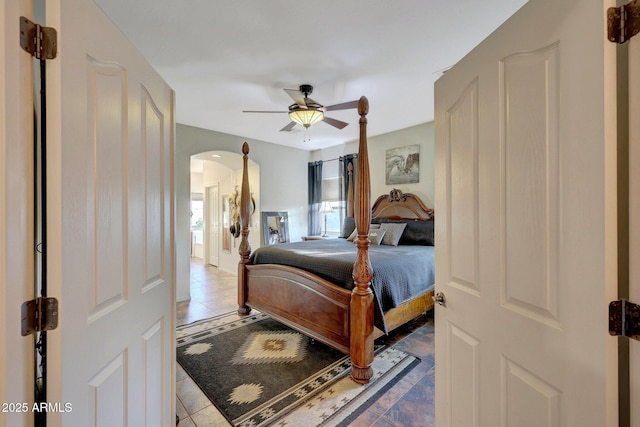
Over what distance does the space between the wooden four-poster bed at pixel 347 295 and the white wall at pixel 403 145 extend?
0.97 metres

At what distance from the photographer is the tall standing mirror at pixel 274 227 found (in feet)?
17.6

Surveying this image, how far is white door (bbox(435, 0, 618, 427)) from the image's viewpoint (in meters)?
0.69

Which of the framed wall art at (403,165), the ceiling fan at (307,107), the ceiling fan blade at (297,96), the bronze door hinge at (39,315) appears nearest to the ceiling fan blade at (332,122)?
the ceiling fan at (307,107)

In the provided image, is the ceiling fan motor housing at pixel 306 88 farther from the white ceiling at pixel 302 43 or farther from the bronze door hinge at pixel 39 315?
the bronze door hinge at pixel 39 315

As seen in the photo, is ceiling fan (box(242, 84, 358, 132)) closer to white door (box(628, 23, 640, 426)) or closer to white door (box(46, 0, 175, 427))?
white door (box(46, 0, 175, 427))

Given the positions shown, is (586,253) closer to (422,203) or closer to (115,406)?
(115,406)

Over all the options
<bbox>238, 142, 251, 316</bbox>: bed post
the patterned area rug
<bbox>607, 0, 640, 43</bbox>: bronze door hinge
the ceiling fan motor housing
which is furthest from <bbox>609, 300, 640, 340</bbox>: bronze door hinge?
<bbox>238, 142, 251, 316</bbox>: bed post

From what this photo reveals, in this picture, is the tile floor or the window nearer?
the tile floor

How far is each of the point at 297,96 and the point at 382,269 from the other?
184cm

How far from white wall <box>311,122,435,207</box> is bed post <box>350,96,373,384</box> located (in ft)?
8.95

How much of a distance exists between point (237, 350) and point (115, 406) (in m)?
1.73

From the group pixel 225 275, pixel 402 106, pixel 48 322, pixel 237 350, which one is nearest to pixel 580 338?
pixel 48 322

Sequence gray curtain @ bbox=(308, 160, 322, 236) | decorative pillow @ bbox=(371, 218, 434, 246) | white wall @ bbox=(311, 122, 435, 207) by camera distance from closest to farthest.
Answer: decorative pillow @ bbox=(371, 218, 434, 246) → white wall @ bbox=(311, 122, 435, 207) → gray curtain @ bbox=(308, 160, 322, 236)

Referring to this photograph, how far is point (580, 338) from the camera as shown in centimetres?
74
